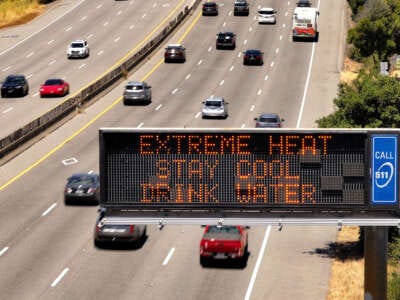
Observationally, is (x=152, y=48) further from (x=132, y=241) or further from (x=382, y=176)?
(x=382, y=176)

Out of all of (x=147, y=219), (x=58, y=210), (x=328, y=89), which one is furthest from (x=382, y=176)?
(x=328, y=89)

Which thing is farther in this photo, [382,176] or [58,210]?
[58,210]

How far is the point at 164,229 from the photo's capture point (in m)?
42.4

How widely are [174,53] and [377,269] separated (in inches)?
2529

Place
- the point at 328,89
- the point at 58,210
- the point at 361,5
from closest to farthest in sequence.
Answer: the point at 58,210 < the point at 328,89 < the point at 361,5

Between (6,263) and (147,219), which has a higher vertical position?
(147,219)

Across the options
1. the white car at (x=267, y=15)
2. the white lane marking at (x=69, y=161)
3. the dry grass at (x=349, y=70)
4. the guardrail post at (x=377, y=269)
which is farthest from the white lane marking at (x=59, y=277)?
the white car at (x=267, y=15)

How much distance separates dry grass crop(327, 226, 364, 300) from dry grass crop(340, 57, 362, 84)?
41.9m

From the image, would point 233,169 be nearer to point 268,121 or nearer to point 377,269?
point 377,269

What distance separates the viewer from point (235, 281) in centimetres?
3544

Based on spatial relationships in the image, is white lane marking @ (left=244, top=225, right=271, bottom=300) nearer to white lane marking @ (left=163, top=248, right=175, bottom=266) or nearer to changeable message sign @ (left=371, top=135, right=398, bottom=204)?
white lane marking @ (left=163, top=248, right=175, bottom=266)

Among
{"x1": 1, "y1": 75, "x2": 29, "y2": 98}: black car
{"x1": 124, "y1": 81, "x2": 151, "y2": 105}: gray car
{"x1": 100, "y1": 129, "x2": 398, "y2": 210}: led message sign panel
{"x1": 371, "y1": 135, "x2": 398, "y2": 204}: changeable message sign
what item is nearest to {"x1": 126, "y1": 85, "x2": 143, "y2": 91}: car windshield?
{"x1": 124, "y1": 81, "x2": 151, "y2": 105}: gray car

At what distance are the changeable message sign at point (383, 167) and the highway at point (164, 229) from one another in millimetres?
11765

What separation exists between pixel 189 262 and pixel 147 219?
1535cm
